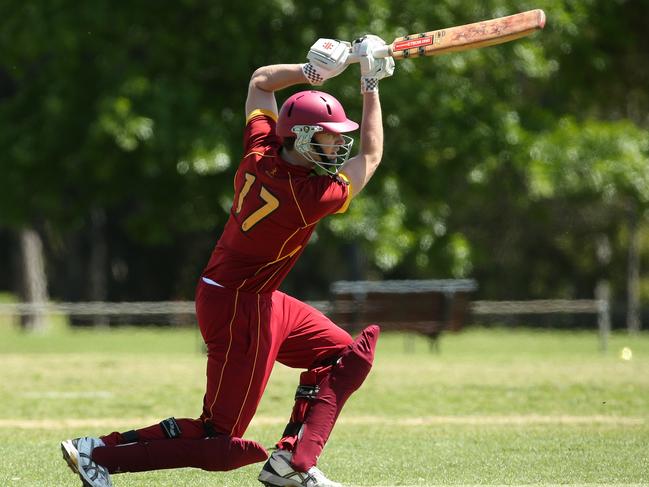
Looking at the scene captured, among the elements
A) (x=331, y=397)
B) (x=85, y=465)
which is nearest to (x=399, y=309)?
(x=331, y=397)

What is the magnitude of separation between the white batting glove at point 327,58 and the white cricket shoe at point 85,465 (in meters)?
2.16

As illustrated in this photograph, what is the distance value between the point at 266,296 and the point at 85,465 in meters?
1.19

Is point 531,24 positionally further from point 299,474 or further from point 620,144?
point 620,144

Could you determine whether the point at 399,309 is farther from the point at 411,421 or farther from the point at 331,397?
the point at 331,397

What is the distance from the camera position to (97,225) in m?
34.1

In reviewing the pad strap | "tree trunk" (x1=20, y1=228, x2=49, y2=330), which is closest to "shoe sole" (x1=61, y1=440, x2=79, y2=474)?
the pad strap

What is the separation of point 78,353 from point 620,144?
11342 mm

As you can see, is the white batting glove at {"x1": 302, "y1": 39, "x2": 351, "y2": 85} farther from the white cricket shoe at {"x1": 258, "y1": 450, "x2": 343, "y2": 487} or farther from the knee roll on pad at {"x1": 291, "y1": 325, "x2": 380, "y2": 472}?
the white cricket shoe at {"x1": 258, "y1": 450, "x2": 343, "y2": 487}

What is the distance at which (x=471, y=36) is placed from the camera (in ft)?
21.4

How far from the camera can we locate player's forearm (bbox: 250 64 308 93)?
6684 millimetres

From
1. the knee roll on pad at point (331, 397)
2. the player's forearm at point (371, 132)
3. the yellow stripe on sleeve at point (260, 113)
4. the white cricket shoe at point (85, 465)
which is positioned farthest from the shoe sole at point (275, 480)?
the yellow stripe on sleeve at point (260, 113)

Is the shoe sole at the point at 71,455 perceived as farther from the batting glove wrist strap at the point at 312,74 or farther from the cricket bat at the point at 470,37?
the cricket bat at the point at 470,37

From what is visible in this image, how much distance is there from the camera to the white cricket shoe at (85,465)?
627cm

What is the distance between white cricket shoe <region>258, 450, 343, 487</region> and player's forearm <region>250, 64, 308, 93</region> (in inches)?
73.4
